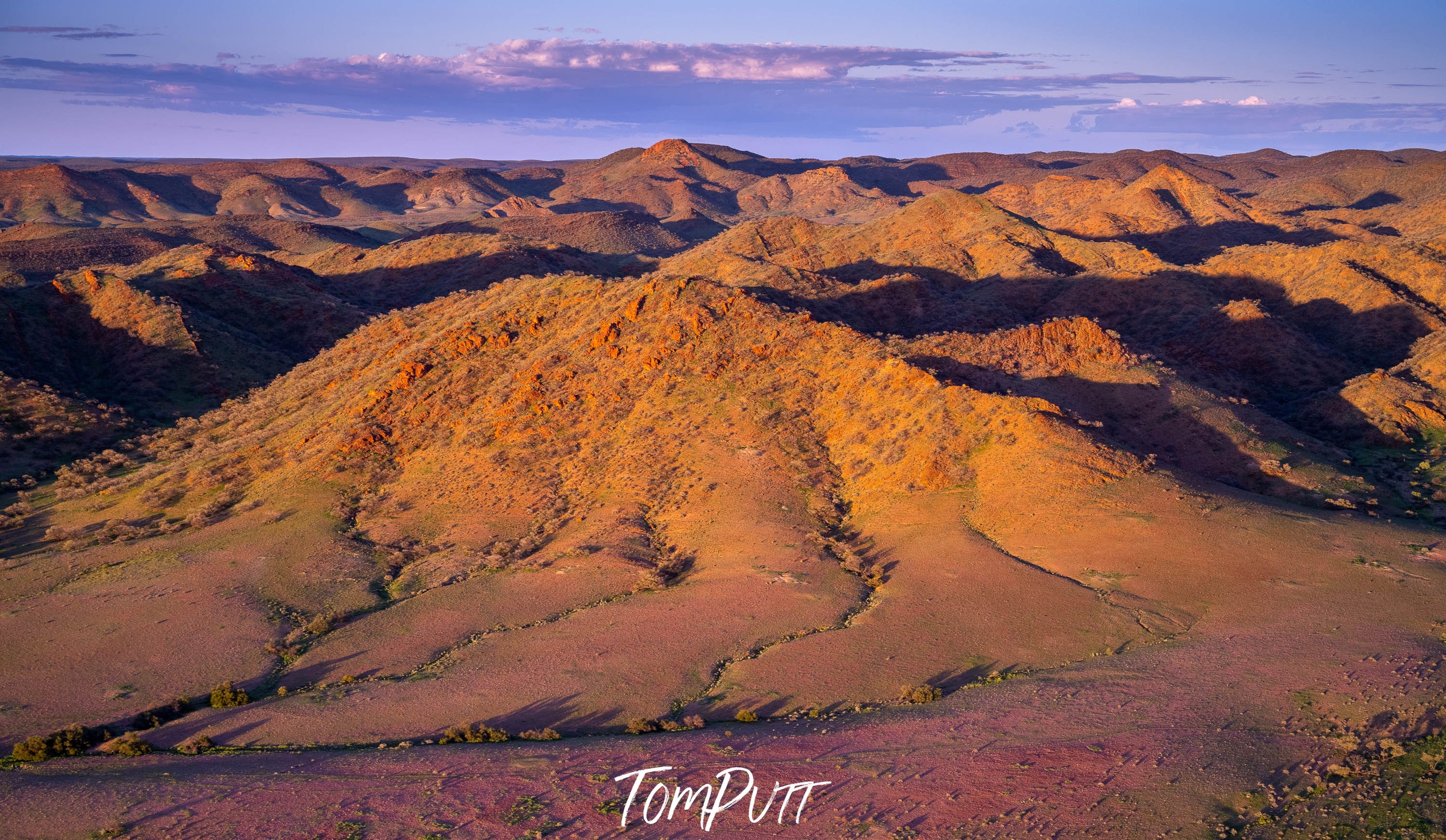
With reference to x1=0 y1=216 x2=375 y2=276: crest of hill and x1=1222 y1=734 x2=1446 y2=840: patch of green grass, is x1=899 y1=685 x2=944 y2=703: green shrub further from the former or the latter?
x1=0 y1=216 x2=375 y2=276: crest of hill

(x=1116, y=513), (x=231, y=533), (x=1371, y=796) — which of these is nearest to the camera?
(x=1371, y=796)

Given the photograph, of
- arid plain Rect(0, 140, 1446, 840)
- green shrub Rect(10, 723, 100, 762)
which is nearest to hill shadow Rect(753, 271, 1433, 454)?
arid plain Rect(0, 140, 1446, 840)

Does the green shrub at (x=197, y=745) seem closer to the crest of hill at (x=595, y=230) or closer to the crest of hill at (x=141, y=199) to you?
the crest of hill at (x=595, y=230)

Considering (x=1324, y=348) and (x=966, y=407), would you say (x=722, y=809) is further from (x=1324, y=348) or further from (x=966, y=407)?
(x=1324, y=348)

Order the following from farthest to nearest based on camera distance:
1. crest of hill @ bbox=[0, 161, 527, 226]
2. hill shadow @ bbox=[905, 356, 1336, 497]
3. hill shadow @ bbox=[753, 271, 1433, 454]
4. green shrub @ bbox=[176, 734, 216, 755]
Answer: crest of hill @ bbox=[0, 161, 527, 226] → hill shadow @ bbox=[753, 271, 1433, 454] → hill shadow @ bbox=[905, 356, 1336, 497] → green shrub @ bbox=[176, 734, 216, 755]

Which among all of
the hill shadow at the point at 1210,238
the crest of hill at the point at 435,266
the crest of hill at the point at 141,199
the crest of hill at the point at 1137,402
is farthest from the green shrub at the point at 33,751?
the crest of hill at the point at 141,199

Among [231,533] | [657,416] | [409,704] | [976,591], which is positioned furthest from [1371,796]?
[231,533]
